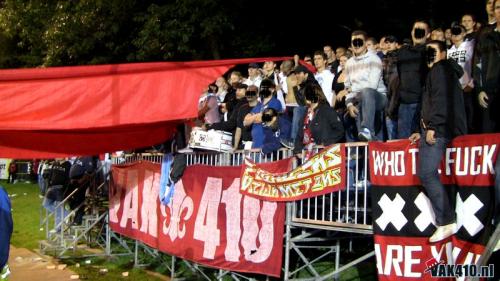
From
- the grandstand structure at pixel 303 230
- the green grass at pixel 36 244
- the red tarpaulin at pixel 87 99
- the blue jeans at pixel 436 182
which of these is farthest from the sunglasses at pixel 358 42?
the green grass at pixel 36 244

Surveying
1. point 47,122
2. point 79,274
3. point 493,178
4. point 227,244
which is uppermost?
point 47,122

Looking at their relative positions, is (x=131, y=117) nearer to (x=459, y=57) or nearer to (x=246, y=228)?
(x=246, y=228)

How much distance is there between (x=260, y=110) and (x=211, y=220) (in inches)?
68.9

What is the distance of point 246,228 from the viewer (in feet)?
27.6

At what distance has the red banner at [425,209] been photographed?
17.2 feet

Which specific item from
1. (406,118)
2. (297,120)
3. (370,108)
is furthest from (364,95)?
(297,120)

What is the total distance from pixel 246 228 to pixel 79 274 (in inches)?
180

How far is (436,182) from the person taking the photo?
5.52 m

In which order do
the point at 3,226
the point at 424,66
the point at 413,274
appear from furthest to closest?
the point at 424,66 → the point at 413,274 → the point at 3,226

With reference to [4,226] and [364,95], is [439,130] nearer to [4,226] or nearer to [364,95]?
[364,95]

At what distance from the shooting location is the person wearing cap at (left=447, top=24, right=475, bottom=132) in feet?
21.3

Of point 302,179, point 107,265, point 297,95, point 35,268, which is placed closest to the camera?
point 302,179

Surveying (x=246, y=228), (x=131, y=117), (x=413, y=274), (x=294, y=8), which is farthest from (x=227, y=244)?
(x=294, y=8)

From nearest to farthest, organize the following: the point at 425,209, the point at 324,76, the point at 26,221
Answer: the point at 425,209
the point at 324,76
the point at 26,221
